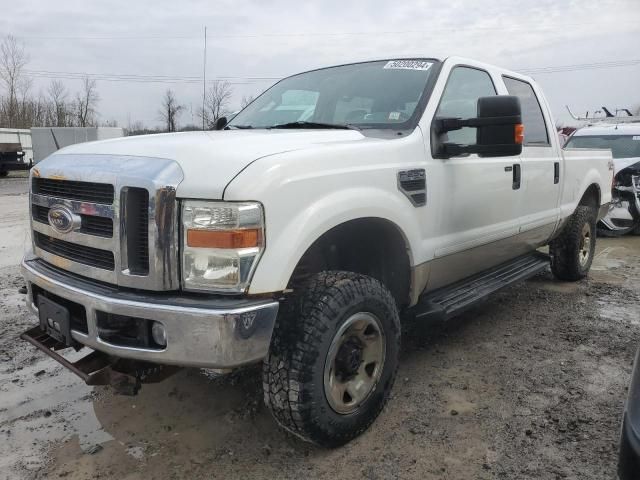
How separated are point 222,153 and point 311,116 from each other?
4.49 ft

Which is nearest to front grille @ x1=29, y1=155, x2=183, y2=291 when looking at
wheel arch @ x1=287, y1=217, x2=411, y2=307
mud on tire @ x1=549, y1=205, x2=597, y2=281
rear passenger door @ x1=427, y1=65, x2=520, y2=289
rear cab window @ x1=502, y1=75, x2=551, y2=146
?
wheel arch @ x1=287, y1=217, x2=411, y2=307

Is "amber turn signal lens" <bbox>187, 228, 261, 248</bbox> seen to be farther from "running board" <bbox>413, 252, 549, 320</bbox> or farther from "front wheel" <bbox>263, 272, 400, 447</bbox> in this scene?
"running board" <bbox>413, 252, 549, 320</bbox>

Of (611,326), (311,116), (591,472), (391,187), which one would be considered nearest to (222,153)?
(391,187)

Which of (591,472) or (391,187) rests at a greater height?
(391,187)

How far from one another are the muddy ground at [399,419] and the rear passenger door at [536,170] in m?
0.88

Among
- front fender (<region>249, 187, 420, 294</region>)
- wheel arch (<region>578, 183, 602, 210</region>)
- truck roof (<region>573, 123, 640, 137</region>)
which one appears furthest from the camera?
truck roof (<region>573, 123, 640, 137</region>)

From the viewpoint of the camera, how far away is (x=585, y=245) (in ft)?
18.8

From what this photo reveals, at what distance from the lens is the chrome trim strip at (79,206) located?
227 centimetres

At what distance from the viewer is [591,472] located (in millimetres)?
2428

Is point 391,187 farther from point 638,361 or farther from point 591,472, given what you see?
point 591,472

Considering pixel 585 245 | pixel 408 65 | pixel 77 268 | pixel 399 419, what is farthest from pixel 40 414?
pixel 585 245

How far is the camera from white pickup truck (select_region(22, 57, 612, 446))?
2115mm

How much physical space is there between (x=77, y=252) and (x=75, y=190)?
283 mm

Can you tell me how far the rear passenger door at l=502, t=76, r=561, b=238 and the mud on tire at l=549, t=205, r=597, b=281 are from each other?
0.71 m
